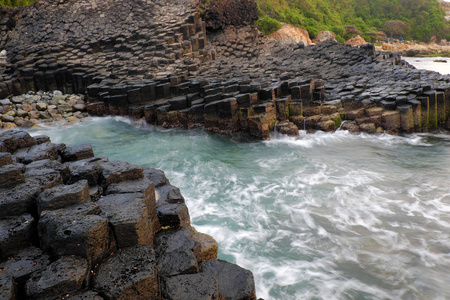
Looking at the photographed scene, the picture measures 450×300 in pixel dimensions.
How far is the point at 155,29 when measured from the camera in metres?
19.4

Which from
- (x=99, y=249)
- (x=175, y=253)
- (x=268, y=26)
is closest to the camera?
(x=99, y=249)

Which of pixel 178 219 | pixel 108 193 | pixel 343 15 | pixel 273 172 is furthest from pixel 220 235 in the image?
pixel 343 15

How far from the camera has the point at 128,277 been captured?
286cm

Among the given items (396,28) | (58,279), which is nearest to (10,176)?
(58,279)

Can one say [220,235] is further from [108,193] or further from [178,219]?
[108,193]

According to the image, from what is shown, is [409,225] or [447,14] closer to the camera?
[409,225]

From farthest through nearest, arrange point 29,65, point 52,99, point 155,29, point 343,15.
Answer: point 343,15 → point 155,29 → point 29,65 → point 52,99

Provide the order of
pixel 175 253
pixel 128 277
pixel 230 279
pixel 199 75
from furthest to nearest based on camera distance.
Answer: pixel 199 75
pixel 175 253
pixel 230 279
pixel 128 277

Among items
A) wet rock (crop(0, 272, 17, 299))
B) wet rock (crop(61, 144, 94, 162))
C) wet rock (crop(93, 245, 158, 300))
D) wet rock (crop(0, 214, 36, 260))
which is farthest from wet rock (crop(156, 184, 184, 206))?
wet rock (crop(0, 272, 17, 299))

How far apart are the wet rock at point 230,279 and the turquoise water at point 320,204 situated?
949 millimetres

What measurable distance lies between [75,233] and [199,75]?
1279 centimetres

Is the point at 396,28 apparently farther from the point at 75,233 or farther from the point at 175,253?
the point at 75,233

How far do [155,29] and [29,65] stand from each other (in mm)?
7378

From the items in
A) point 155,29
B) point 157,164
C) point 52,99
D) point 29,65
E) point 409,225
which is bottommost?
point 409,225
